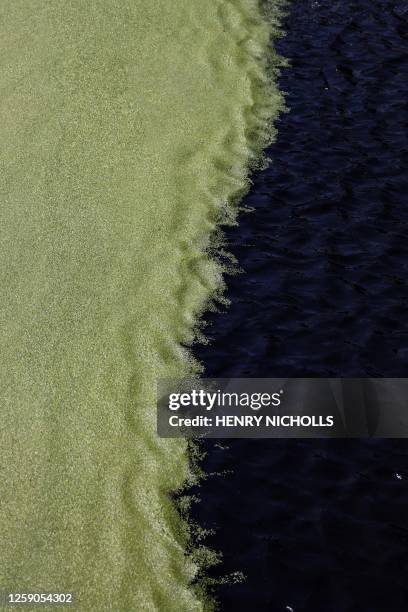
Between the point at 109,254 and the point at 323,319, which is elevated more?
the point at 109,254

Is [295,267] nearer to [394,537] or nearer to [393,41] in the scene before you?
[394,537]

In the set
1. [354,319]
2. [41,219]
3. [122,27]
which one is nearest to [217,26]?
[122,27]

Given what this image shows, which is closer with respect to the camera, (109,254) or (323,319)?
(323,319)

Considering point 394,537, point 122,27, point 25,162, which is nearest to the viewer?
point 394,537

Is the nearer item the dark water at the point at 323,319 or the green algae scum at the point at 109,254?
the dark water at the point at 323,319
